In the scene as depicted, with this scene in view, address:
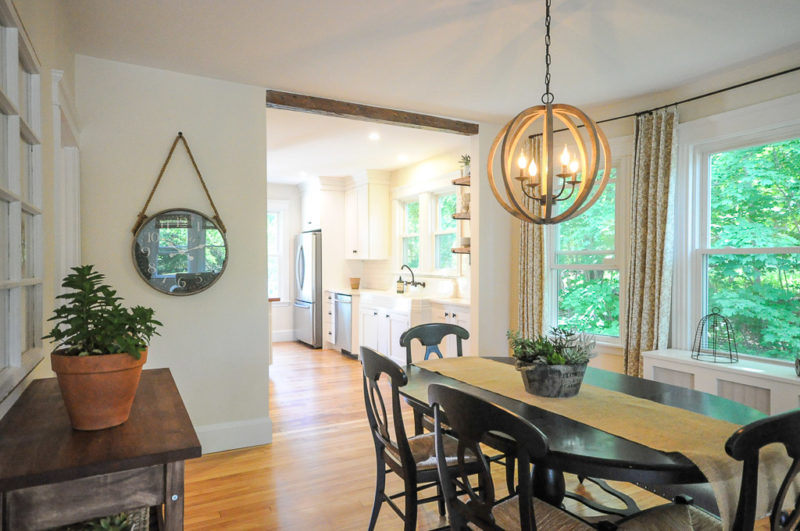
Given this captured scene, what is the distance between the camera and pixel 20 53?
1469mm

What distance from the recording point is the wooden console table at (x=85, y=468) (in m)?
1.00

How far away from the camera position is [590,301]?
171 inches

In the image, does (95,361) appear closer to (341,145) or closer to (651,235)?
(651,235)

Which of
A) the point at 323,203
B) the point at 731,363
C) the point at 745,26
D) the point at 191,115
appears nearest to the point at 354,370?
the point at 323,203

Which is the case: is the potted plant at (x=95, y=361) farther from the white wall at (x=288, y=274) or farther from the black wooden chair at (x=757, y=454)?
the white wall at (x=288, y=274)

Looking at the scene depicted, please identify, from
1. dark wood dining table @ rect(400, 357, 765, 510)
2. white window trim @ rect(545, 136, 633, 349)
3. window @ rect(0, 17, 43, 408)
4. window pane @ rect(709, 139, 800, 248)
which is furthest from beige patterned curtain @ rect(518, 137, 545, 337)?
window @ rect(0, 17, 43, 408)

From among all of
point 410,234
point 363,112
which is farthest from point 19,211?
point 410,234

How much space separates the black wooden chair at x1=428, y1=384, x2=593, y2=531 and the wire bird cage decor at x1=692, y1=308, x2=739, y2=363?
2195 millimetres

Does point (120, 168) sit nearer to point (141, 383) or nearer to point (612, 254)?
point (141, 383)

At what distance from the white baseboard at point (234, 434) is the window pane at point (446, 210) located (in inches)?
134

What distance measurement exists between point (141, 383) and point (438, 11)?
2.20 meters

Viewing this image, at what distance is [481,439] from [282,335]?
7.40 meters

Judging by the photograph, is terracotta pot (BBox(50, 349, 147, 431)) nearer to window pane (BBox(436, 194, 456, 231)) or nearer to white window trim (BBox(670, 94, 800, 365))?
white window trim (BBox(670, 94, 800, 365))

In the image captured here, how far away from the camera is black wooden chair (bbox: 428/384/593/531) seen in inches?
56.1
